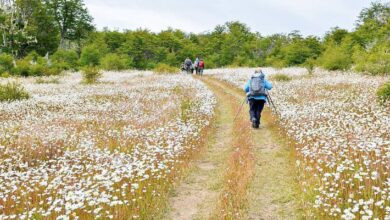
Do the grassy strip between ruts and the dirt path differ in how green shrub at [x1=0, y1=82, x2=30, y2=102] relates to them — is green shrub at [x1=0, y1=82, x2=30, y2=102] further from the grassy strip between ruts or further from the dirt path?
the grassy strip between ruts

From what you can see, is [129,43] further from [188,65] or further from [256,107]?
[256,107]

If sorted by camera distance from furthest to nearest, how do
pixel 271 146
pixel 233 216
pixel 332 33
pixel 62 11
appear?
pixel 62 11 < pixel 332 33 < pixel 271 146 < pixel 233 216

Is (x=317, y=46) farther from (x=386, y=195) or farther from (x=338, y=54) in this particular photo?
(x=386, y=195)

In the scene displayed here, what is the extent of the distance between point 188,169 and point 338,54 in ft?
108

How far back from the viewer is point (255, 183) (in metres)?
8.00

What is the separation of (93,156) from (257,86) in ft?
23.2

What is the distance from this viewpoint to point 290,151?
10.1 metres

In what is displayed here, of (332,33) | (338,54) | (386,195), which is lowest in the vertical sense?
(386,195)

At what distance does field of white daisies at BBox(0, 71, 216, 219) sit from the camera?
6418mm

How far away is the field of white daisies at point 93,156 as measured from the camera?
6418 millimetres

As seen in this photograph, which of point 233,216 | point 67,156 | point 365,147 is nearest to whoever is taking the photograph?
point 233,216

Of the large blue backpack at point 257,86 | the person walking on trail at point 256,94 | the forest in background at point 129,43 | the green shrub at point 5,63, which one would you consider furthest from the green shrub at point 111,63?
the large blue backpack at point 257,86

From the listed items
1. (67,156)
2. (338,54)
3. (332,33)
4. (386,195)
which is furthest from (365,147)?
(332,33)

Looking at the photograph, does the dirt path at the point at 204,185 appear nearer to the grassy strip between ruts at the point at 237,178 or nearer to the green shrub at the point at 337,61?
the grassy strip between ruts at the point at 237,178
